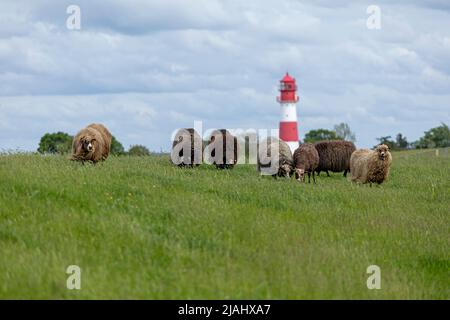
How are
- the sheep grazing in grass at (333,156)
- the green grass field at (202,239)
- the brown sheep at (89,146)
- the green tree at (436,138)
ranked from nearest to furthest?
the green grass field at (202,239), the brown sheep at (89,146), the sheep grazing in grass at (333,156), the green tree at (436,138)

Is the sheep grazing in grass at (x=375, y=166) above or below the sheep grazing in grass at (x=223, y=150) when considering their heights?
below

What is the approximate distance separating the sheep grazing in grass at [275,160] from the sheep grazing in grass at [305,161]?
0.24 metres

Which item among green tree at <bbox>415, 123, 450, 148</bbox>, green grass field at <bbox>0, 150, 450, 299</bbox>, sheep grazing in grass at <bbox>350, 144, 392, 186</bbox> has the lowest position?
green grass field at <bbox>0, 150, 450, 299</bbox>

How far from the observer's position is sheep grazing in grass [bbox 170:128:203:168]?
2995 centimetres

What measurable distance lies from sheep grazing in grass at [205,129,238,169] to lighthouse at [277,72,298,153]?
37982 mm

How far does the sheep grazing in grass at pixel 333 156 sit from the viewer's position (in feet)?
104

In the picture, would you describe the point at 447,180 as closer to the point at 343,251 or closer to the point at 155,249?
the point at 343,251

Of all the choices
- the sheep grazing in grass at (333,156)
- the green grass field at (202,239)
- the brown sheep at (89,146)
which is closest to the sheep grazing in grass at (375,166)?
the sheep grazing in grass at (333,156)

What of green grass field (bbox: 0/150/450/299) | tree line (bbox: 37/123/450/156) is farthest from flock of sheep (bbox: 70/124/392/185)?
tree line (bbox: 37/123/450/156)

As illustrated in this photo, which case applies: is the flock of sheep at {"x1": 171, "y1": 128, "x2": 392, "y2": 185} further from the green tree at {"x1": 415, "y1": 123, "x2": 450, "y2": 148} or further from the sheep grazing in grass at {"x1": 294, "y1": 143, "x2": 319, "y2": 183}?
the green tree at {"x1": 415, "y1": 123, "x2": 450, "y2": 148}

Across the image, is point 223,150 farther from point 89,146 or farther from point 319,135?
point 319,135

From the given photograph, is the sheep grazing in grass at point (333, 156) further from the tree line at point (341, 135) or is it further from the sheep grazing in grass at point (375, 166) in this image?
the tree line at point (341, 135)

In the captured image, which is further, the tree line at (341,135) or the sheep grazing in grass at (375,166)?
the tree line at (341,135)

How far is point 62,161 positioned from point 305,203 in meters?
9.11
